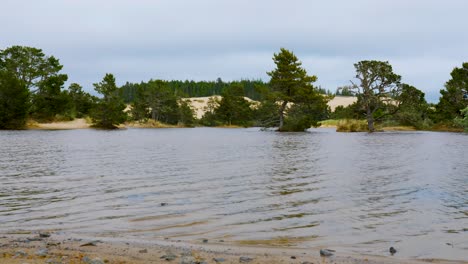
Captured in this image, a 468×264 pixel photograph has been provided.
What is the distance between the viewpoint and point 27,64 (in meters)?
81.1

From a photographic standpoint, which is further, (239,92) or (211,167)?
(239,92)

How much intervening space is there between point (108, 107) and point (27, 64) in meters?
17.7

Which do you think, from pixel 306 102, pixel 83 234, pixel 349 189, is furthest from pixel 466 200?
pixel 306 102

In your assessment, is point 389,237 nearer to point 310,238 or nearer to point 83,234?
point 310,238

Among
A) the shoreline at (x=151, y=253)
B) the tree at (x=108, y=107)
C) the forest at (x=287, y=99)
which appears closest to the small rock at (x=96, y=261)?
the shoreline at (x=151, y=253)

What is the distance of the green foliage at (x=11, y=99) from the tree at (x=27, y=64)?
40.4 ft

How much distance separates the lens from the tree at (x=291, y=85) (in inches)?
2815

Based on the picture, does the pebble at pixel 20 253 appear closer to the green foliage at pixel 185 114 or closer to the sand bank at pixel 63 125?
the sand bank at pixel 63 125

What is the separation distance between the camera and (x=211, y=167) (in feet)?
64.1

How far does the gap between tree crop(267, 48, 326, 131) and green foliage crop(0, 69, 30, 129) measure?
131 feet

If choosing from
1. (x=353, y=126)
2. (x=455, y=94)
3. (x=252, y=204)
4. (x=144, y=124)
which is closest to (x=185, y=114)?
(x=144, y=124)

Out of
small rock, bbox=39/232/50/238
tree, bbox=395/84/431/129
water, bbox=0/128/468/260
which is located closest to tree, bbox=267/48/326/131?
tree, bbox=395/84/431/129

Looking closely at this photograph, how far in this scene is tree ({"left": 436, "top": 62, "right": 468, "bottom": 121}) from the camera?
68438 mm

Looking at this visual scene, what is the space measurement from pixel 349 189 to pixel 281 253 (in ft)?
23.9
